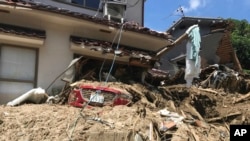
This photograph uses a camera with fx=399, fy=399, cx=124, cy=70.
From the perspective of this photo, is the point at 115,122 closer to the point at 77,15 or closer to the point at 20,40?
the point at 20,40

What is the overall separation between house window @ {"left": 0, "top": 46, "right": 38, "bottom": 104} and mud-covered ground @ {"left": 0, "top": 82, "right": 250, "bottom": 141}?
144 cm

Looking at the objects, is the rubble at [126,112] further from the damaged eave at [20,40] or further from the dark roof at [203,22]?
the dark roof at [203,22]

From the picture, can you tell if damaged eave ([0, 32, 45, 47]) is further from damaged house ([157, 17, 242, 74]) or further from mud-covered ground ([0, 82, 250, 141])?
damaged house ([157, 17, 242, 74])

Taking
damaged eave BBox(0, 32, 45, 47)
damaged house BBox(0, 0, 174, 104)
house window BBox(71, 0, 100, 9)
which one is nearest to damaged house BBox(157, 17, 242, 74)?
house window BBox(71, 0, 100, 9)

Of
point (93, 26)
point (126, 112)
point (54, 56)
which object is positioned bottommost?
point (126, 112)

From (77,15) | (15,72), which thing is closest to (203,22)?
(77,15)

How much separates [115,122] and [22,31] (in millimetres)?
4503

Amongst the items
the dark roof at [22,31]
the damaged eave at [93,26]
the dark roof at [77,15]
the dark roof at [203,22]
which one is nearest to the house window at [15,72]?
the dark roof at [22,31]

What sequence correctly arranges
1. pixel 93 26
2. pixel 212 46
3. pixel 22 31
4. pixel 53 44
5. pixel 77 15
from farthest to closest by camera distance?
pixel 212 46 < pixel 93 26 < pixel 53 44 < pixel 77 15 < pixel 22 31

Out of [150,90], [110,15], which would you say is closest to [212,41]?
[110,15]

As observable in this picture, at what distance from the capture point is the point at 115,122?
8438 mm

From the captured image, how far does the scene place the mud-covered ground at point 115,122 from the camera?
784 cm

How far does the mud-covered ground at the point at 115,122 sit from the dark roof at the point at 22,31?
2.32 metres

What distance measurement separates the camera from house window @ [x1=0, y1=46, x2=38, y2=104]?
432 inches
